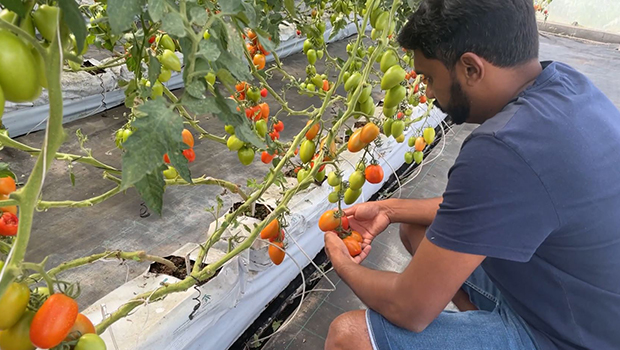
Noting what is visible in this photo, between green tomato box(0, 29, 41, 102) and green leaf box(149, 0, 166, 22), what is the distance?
0.14 meters

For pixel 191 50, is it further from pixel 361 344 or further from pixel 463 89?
pixel 361 344

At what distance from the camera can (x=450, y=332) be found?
114 centimetres

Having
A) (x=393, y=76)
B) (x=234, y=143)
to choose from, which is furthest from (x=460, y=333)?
(x=234, y=143)

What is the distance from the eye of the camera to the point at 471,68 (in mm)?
1025

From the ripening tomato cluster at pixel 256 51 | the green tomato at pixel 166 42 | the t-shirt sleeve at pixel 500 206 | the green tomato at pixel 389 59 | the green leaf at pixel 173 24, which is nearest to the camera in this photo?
the green leaf at pixel 173 24

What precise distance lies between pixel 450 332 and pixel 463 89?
642 mm

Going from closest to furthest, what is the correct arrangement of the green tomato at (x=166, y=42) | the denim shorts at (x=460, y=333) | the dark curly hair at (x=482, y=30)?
the dark curly hair at (x=482, y=30) → the denim shorts at (x=460, y=333) → the green tomato at (x=166, y=42)

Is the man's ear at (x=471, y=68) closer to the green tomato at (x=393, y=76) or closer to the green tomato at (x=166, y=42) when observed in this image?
the green tomato at (x=393, y=76)

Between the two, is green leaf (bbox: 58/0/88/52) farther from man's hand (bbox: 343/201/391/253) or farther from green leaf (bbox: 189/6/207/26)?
man's hand (bbox: 343/201/391/253)

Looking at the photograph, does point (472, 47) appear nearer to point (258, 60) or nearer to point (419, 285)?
point (419, 285)

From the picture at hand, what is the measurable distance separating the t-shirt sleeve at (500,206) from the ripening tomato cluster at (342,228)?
50 centimetres

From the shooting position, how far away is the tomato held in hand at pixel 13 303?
1.97ft

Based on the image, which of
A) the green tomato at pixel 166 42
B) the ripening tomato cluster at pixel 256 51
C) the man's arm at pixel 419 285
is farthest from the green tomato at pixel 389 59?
the ripening tomato cluster at pixel 256 51

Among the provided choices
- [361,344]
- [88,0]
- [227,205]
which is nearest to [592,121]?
[361,344]
